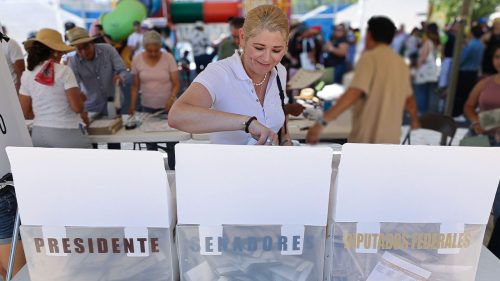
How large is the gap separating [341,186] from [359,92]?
4.16ft

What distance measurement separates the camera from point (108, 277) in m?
0.85

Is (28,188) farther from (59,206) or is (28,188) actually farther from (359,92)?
(359,92)

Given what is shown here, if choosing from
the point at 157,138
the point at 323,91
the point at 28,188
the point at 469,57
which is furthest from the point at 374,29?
the point at 469,57

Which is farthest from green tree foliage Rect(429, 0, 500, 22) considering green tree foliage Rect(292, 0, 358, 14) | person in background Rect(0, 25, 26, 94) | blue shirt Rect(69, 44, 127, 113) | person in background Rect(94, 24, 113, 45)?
person in background Rect(0, 25, 26, 94)

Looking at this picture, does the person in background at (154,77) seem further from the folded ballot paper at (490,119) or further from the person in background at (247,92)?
the folded ballot paper at (490,119)

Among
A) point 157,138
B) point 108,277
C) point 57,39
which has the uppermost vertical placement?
point 57,39

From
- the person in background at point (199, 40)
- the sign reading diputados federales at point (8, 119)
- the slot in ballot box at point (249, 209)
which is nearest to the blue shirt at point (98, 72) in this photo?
the sign reading diputados federales at point (8, 119)

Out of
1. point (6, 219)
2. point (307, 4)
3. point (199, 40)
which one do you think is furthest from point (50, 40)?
point (307, 4)

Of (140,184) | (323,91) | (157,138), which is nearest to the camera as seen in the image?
(140,184)

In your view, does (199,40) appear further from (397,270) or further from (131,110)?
(397,270)

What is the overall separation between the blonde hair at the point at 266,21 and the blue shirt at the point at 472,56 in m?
4.92

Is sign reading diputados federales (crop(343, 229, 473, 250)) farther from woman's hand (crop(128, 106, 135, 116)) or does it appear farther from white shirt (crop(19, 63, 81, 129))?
woman's hand (crop(128, 106, 135, 116))

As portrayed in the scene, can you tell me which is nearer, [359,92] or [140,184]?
[140,184]

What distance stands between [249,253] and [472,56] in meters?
5.33
